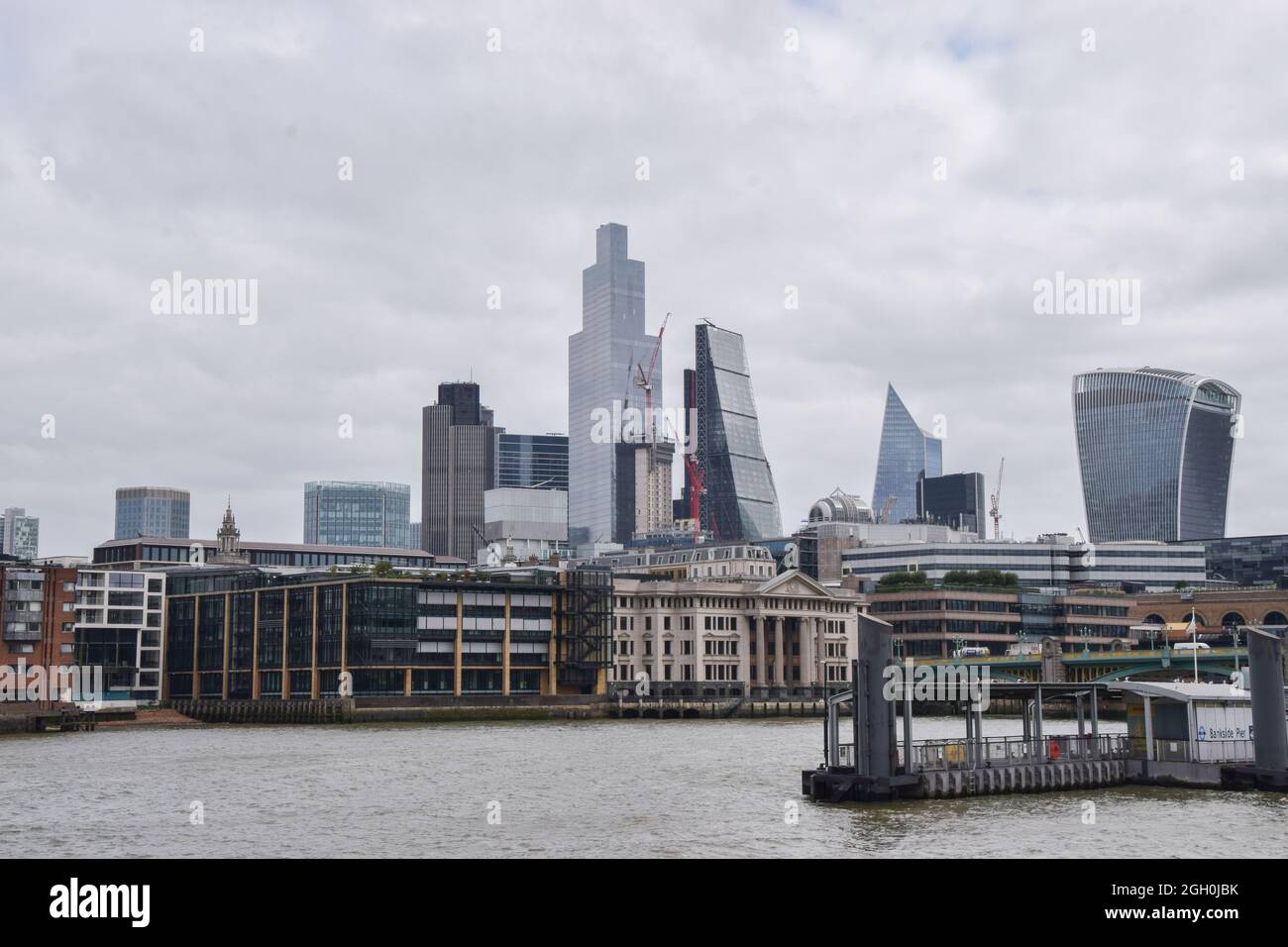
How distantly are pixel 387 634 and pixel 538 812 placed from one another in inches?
4003

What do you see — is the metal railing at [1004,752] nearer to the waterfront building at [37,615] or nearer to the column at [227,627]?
the waterfront building at [37,615]

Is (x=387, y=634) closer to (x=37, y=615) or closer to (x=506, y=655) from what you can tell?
(x=506, y=655)

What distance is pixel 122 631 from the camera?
177875 millimetres

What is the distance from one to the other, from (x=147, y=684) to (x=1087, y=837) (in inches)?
6051

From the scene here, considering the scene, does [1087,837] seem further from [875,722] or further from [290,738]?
[290,738]

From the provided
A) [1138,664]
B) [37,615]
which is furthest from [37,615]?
[1138,664]

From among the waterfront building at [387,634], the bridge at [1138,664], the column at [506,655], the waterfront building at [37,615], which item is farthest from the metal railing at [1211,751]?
the waterfront building at [37,615]

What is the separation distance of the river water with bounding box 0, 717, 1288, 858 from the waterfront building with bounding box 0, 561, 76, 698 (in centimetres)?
5830

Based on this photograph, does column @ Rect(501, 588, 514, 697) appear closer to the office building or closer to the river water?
the office building

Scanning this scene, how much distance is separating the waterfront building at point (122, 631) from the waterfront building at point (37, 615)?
1130 cm
